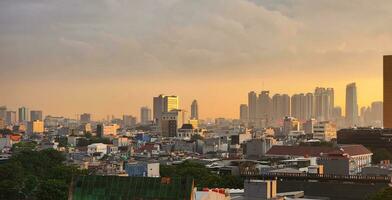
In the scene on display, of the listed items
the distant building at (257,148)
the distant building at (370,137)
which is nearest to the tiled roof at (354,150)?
the distant building at (257,148)

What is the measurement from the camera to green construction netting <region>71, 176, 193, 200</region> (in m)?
18.4

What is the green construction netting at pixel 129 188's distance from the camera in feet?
60.3

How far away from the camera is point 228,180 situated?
4784cm

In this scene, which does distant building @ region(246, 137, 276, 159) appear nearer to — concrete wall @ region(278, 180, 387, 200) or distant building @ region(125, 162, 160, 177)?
distant building @ region(125, 162, 160, 177)

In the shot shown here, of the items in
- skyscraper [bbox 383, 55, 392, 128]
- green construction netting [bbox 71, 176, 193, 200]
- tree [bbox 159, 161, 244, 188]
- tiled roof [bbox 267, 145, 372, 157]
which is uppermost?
skyscraper [bbox 383, 55, 392, 128]

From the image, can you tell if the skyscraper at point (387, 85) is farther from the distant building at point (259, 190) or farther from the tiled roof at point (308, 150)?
the distant building at point (259, 190)

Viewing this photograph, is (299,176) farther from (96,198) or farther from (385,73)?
(385,73)

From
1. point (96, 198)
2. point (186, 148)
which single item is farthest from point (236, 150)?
point (96, 198)

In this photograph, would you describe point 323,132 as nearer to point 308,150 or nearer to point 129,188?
point 308,150

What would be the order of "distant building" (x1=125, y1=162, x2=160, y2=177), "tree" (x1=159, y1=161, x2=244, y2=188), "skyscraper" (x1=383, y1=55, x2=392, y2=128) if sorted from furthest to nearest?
"skyscraper" (x1=383, y1=55, x2=392, y2=128) < "distant building" (x1=125, y1=162, x2=160, y2=177) < "tree" (x1=159, y1=161, x2=244, y2=188)

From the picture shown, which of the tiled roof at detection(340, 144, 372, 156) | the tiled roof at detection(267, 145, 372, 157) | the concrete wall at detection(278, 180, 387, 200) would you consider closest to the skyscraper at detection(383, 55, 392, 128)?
the tiled roof at detection(340, 144, 372, 156)

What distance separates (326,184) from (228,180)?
30.0ft

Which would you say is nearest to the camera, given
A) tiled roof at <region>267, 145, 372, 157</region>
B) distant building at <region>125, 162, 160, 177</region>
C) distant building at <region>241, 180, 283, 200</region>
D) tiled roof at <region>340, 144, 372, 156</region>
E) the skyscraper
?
distant building at <region>241, 180, 283, 200</region>

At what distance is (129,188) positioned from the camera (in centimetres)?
1883
